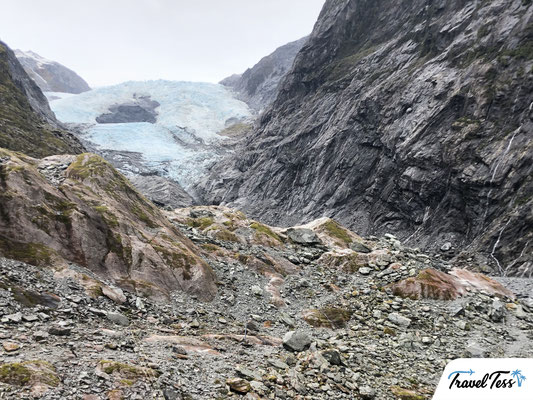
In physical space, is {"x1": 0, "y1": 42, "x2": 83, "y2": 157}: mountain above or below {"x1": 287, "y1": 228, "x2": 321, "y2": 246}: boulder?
above

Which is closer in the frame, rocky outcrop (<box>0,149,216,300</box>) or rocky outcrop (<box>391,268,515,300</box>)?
rocky outcrop (<box>0,149,216,300</box>)

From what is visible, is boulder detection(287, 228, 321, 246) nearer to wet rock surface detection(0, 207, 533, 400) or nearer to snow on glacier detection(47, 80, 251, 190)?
wet rock surface detection(0, 207, 533, 400)

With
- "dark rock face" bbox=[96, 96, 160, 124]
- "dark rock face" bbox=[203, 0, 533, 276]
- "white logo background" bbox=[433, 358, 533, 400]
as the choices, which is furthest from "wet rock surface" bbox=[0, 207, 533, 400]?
"dark rock face" bbox=[96, 96, 160, 124]

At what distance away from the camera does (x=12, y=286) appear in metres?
12.0

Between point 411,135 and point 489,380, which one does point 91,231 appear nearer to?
point 489,380

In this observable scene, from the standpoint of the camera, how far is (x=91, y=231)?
17609 millimetres

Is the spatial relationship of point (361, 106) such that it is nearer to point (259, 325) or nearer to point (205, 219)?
point (205, 219)

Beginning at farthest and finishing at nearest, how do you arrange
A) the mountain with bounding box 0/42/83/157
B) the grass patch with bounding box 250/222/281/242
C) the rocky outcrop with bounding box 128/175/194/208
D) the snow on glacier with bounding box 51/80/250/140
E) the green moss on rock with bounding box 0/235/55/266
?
the snow on glacier with bounding box 51/80/250/140 → the rocky outcrop with bounding box 128/175/194/208 → the mountain with bounding box 0/42/83/157 → the grass patch with bounding box 250/222/281/242 → the green moss on rock with bounding box 0/235/55/266

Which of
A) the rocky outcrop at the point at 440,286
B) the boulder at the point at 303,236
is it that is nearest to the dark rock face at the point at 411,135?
the rocky outcrop at the point at 440,286

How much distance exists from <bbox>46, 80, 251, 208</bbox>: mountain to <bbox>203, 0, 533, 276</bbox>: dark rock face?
588 inches

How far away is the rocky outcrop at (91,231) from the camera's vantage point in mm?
15234

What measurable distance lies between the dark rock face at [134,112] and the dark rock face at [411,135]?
9324 cm

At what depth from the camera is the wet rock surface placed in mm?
9234

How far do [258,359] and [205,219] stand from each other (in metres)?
19.7
